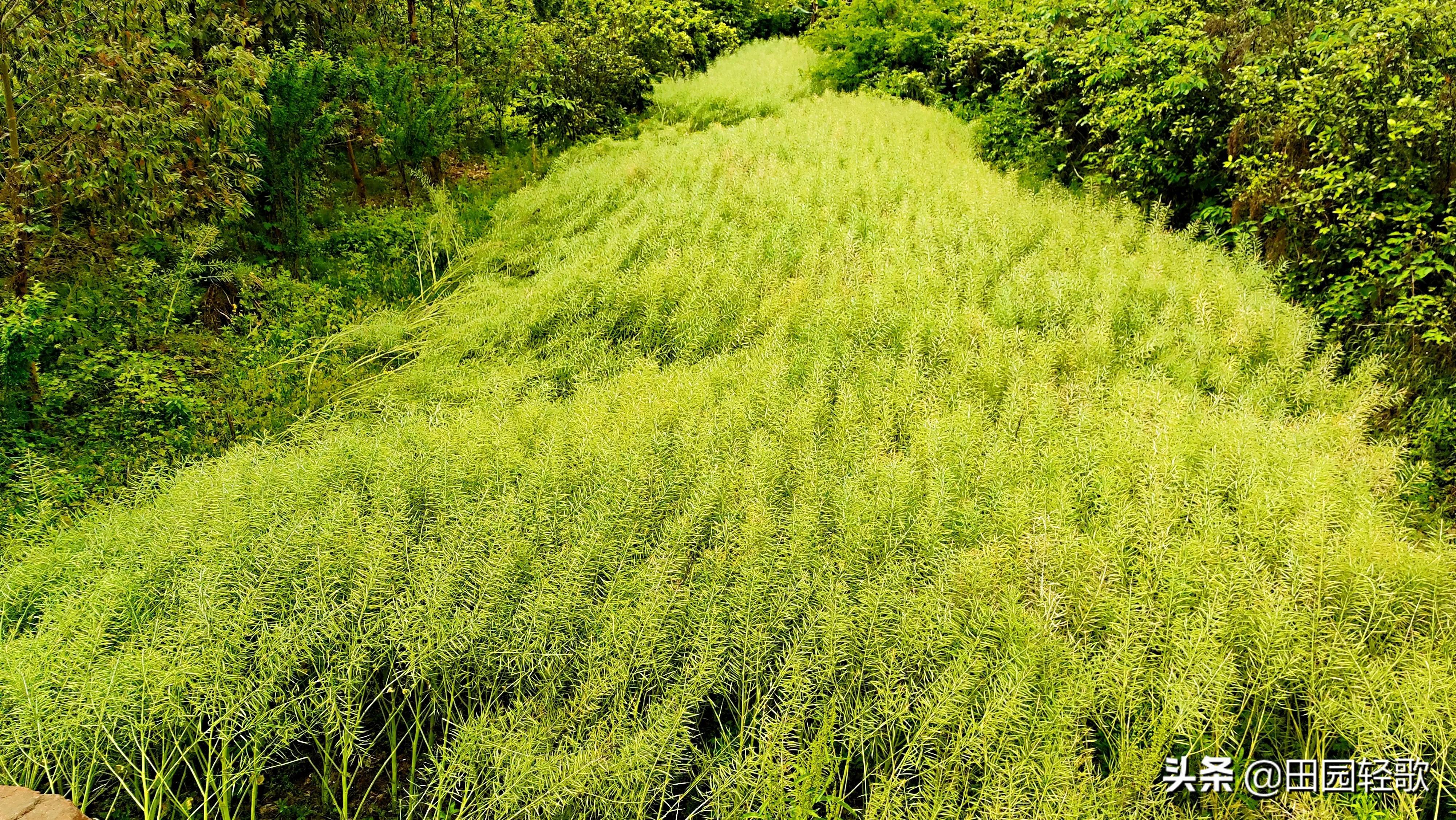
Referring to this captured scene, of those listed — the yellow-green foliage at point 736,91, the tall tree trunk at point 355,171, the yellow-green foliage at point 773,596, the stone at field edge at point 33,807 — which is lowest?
the stone at field edge at point 33,807

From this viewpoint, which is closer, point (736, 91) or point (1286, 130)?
point (1286, 130)

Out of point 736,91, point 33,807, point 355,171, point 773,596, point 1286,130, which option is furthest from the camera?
point 736,91

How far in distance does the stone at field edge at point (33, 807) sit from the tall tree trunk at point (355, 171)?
5848mm

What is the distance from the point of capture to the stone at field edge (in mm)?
1507

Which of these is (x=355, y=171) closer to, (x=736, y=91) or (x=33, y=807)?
(x=736, y=91)

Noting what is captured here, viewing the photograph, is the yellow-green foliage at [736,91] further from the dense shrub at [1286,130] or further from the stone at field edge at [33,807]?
the stone at field edge at [33,807]

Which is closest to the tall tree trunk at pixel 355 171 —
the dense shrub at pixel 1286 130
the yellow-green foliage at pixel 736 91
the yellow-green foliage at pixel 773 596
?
the yellow-green foliage at pixel 736 91

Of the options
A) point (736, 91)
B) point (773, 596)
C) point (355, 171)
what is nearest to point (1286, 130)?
point (773, 596)

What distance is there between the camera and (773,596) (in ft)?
6.57

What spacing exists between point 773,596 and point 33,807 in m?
1.69

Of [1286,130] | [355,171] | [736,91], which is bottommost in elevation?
[355,171]

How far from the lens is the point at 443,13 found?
7.76 meters

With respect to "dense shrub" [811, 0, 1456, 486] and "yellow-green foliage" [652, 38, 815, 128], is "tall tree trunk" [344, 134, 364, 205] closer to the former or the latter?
"yellow-green foliage" [652, 38, 815, 128]

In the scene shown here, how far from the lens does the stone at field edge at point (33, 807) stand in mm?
1507
